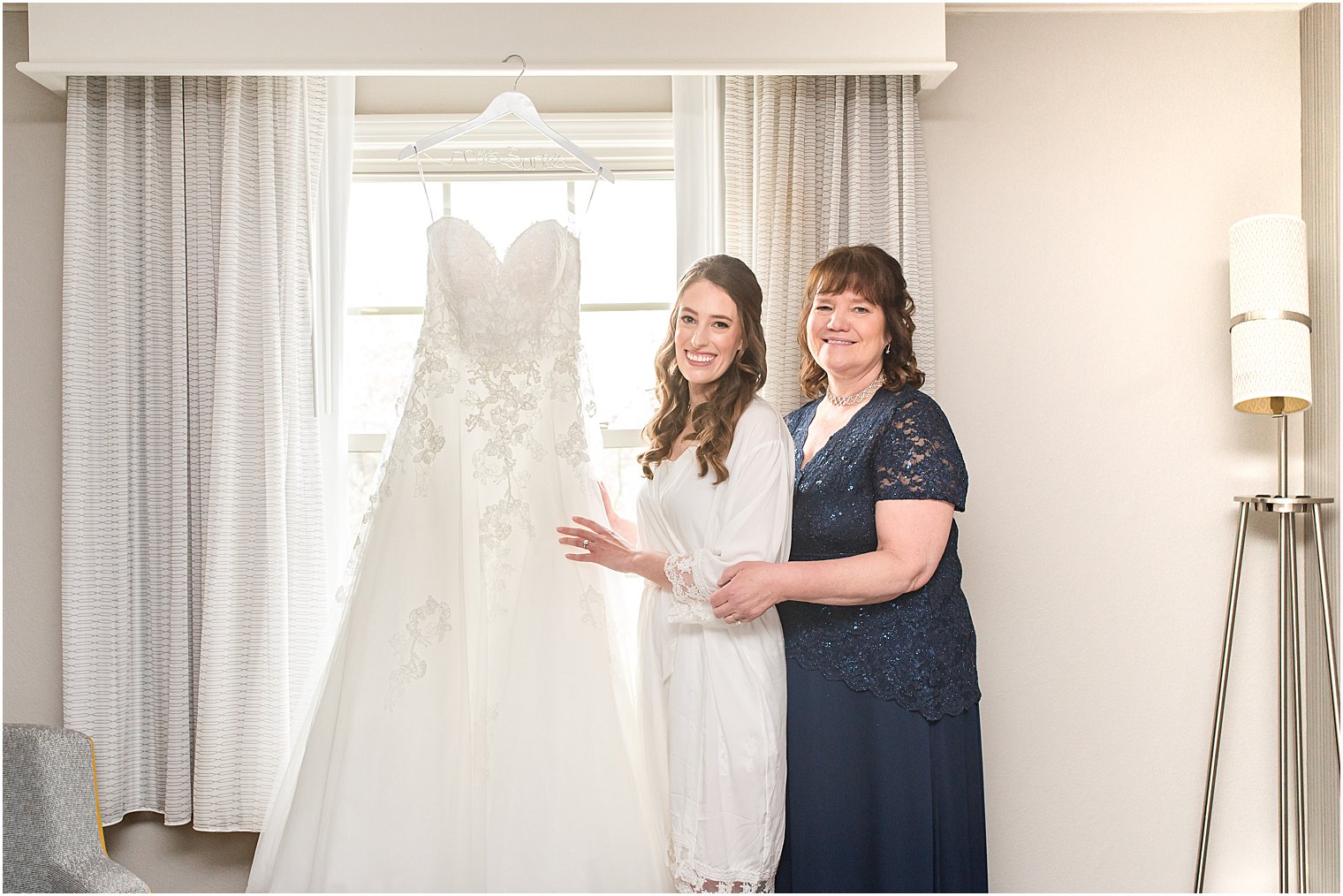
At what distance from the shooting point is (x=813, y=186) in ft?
7.50

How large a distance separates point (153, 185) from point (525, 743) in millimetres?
1723

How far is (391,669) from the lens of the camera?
174 cm

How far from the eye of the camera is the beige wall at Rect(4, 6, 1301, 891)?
2.38 metres

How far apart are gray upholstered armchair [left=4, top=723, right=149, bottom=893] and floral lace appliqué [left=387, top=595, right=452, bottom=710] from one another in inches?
24.4

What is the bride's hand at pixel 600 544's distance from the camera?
1.72m

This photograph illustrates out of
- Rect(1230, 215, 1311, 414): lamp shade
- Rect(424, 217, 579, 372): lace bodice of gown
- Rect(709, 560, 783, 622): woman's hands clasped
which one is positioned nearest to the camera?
Rect(709, 560, 783, 622): woman's hands clasped

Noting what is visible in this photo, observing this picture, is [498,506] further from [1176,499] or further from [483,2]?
[1176,499]

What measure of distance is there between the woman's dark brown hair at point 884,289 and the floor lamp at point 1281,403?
0.93 m

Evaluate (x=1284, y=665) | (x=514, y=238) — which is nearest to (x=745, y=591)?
(x=514, y=238)

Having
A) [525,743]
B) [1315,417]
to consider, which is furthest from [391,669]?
[1315,417]

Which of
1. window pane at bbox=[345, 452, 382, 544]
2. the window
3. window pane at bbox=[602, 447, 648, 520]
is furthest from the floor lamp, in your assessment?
window pane at bbox=[345, 452, 382, 544]

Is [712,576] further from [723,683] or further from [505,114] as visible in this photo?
[505,114]

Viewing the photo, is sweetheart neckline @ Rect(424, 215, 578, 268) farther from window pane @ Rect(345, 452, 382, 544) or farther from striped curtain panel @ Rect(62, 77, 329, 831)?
window pane @ Rect(345, 452, 382, 544)

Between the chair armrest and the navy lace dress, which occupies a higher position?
the navy lace dress
